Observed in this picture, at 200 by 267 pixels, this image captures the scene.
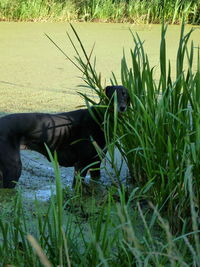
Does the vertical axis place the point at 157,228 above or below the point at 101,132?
below

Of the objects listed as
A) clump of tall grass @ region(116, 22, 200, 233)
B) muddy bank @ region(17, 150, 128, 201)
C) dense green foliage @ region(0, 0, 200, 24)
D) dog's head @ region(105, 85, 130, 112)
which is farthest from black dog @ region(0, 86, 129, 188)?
dense green foliage @ region(0, 0, 200, 24)

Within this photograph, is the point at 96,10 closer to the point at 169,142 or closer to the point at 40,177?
the point at 40,177

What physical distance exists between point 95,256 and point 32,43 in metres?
6.54

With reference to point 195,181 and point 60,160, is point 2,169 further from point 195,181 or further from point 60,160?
point 195,181

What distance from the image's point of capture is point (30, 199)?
9.55 feet

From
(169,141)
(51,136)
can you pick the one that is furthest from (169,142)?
(51,136)

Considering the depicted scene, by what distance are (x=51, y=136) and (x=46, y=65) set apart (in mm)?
3640

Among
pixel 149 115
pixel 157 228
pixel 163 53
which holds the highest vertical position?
pixel 163 53

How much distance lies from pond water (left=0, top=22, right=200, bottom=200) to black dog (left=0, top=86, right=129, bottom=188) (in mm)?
174

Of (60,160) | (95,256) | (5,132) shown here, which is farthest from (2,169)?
(95,256)

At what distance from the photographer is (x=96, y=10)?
991 centimetres

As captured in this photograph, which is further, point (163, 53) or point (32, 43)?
point (32, 43)

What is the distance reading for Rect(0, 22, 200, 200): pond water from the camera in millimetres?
3693

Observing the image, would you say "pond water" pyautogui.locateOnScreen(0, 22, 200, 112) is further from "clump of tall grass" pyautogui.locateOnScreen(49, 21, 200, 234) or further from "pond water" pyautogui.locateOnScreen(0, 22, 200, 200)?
"clump of tall grass" pyautogui.locateOnScreen(49, 21, 200, 234)
